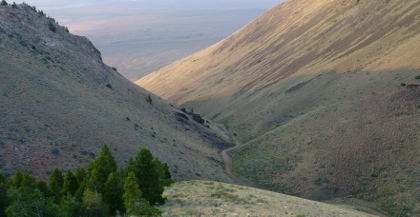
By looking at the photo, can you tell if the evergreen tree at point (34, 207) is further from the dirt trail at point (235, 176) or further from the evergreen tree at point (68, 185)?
the dirt trail at point (235, 176)

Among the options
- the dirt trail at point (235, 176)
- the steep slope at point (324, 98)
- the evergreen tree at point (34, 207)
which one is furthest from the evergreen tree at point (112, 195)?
the steep slope at point (324, 98)

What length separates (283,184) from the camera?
1645 inches

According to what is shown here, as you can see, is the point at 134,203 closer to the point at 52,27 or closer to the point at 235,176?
the point at 235,176

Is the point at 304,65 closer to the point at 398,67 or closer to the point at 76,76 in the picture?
the point at 398,67

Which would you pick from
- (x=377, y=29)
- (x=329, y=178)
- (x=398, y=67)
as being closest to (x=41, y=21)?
(x=329, y=178)

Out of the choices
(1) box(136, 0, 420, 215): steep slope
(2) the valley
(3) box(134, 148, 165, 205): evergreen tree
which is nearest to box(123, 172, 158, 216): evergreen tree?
(2) the valley

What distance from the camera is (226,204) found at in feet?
76.1

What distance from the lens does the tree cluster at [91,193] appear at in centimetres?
1642

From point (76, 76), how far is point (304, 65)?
195 ft

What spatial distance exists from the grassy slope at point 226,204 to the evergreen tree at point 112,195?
2.56 metres

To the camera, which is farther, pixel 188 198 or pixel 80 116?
pixel 80 116

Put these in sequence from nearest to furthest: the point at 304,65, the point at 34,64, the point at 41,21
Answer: the point at 34,64
the point at 41,21
the point at 304,65

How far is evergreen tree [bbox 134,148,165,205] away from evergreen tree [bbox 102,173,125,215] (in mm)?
1773

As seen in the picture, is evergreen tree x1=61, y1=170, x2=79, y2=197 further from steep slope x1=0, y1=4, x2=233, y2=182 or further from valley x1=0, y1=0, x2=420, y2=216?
steep slope x1=0, y1=4, x2=233, y2=182
